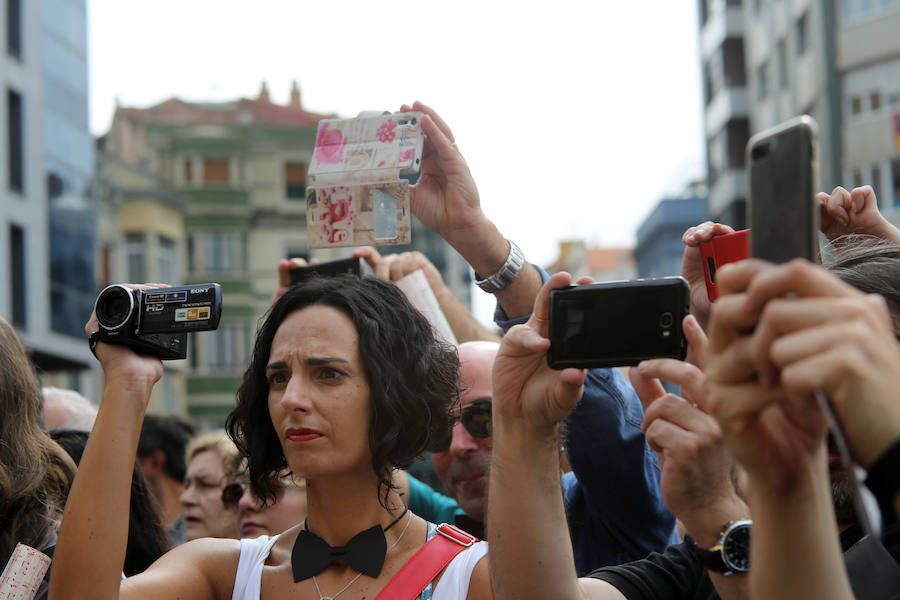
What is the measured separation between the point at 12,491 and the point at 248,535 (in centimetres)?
129

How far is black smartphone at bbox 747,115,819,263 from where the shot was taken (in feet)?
5.40

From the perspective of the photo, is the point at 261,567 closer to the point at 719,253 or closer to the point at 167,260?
the point at 719,253

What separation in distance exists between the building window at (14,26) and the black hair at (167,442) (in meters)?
20.0

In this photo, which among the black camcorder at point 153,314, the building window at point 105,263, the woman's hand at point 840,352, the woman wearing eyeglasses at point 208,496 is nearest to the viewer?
the woman's hand at point 840,352

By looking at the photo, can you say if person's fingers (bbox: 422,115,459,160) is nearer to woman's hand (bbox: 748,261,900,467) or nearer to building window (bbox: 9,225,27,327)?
woman's hand (bbox: 748,261,900,467)

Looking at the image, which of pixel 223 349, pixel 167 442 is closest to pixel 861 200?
pixel 167 442

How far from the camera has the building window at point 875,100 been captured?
28250 mm

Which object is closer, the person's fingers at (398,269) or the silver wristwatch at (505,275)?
the silver wristwatch at (505,275)

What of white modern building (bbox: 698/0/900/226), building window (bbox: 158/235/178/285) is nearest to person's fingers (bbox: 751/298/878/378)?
white modern building (bbox: 698/0/900/226)

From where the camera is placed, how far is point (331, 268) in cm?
408

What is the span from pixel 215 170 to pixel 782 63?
70.1 feet

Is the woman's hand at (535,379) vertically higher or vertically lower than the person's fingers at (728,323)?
lower

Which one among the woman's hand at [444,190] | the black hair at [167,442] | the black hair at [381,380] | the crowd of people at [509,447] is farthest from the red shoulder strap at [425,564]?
the black hair at [167,442]

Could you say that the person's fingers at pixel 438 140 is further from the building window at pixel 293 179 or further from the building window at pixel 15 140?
the building window at pixel 293 179
